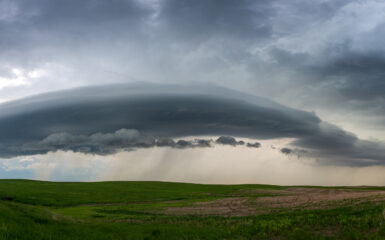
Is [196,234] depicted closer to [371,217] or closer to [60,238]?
[60,238]

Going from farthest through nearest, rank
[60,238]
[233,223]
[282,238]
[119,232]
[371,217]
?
[233,223] < [119,232] < [371,217] < [282,238] < [60,238]

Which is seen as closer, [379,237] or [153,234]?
[379,237]

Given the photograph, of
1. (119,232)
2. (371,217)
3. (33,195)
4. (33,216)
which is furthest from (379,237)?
(33,195)

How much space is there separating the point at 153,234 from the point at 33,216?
11678 millimetres

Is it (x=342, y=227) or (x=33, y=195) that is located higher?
(x=342, y=227)

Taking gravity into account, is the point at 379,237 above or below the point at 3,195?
above

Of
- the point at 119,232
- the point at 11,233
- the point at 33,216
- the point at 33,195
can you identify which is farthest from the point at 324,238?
the point at 33,195

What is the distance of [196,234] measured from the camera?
29.2m

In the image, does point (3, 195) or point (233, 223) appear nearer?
point (233, 223)

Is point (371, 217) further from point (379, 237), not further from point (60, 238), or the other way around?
point (60, 238)

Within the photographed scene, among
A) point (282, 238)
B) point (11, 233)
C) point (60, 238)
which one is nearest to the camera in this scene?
point (11, 233)

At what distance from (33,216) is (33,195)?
221 ft

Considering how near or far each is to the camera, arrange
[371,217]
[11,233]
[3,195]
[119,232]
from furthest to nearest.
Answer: [3,195] → [119,232] → [371,217] → [11,233]

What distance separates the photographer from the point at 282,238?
26438 millimetres
